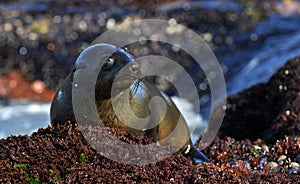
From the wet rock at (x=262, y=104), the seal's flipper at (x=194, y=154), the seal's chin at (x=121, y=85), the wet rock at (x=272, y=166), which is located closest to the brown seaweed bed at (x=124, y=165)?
the wet rock at (x=272, y=166)

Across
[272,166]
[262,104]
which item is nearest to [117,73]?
[272,166]

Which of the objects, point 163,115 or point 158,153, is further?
point 163,115

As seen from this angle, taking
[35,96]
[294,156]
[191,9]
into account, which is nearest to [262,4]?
[191,9]

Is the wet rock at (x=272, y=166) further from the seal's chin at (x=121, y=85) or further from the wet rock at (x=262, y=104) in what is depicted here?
the wet rock at (x=262, y=104)

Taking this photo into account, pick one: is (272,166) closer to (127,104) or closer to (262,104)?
(127,104)

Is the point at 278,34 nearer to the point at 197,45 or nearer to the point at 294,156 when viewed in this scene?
the point at 197,45

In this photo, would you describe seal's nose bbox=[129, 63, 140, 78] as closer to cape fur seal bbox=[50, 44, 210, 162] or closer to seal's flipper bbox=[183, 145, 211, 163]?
cape fur seal bbox=[50, 44, 210, 162]
